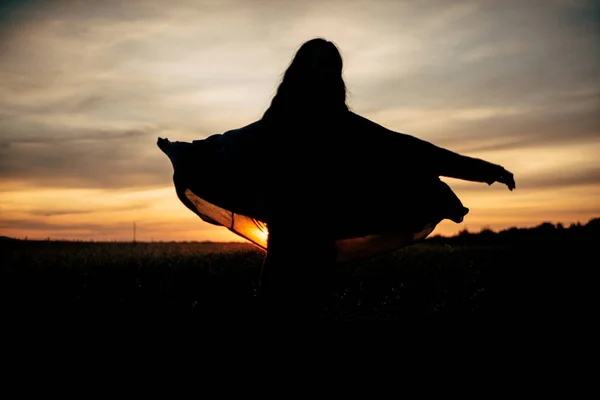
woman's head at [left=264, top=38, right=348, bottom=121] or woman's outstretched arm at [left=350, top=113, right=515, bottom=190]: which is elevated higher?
woman's head at [left=264, top=38, right=348, bottom=121]

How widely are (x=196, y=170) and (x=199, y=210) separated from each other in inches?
20.5

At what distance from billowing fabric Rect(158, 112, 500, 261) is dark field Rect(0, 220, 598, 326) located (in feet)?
8.65

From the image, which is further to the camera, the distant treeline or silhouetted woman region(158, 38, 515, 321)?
the distant treeline

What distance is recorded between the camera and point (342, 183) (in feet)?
10.5

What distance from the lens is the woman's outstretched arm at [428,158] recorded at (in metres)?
3.28

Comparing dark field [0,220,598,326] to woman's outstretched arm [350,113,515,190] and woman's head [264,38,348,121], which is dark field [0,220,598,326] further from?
woman's head [264,38,348,121]

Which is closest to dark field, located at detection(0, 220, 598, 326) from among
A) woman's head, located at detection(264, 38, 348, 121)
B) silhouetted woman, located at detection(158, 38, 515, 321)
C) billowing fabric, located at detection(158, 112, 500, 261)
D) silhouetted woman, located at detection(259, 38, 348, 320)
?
billowing fabric, located at detection(158, 112, 500, 261)

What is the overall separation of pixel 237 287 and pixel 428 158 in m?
7.38

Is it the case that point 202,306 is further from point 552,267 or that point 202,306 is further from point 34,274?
point 552,267

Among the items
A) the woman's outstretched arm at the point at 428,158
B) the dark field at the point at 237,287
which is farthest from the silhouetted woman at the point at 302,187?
the dark field at the point at 237,287

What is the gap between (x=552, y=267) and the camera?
49.2 ft

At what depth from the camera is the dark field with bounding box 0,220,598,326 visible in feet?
27.4

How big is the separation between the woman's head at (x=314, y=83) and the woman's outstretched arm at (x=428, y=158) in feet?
0.63

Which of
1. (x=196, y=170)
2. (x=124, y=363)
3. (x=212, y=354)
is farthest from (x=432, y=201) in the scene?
(x=124, y=363)
